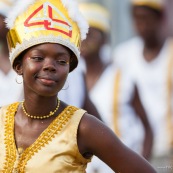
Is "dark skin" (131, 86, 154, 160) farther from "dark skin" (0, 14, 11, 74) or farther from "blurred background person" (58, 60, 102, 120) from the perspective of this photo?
"blurred background person" (58, 60, 102, 120)

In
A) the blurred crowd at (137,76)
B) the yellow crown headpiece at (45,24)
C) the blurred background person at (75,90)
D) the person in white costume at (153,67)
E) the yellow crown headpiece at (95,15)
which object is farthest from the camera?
the yellow crown headpiece at (95,15)

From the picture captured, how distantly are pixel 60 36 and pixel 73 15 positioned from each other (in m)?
0.15

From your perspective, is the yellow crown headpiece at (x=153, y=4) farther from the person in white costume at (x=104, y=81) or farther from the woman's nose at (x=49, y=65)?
the woman's nose at (x=49, y=65)

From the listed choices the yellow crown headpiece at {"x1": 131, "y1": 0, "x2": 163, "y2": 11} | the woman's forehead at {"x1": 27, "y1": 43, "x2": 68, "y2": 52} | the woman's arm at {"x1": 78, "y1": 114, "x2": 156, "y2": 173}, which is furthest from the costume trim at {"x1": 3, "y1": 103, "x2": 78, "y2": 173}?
the yellow crown headpiece at {"x1": 131, "y1": 0, "x2": 163, "y2": 11}

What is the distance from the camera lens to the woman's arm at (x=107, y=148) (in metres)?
5.64

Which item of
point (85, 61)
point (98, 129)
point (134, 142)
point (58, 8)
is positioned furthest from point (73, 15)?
point (85, 61)

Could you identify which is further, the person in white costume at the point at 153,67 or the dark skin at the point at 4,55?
the person in white costume at the point at 153,67

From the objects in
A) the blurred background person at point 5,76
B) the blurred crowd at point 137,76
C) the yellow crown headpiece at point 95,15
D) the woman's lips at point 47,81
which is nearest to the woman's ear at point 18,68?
the woman's lips at point 47,81

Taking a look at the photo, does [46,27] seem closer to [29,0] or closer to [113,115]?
[29,0]

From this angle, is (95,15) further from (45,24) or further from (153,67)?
(45,24)

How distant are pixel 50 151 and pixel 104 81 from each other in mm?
5211

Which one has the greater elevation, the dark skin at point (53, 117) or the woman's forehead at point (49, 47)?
the woman's forehead at point (49, 47)

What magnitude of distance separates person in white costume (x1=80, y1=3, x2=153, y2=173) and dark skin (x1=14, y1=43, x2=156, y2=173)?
171 inches

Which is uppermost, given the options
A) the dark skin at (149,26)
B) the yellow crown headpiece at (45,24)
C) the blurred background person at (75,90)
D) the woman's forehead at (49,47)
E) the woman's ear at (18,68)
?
the yellow crown headpiece at (45,24)
